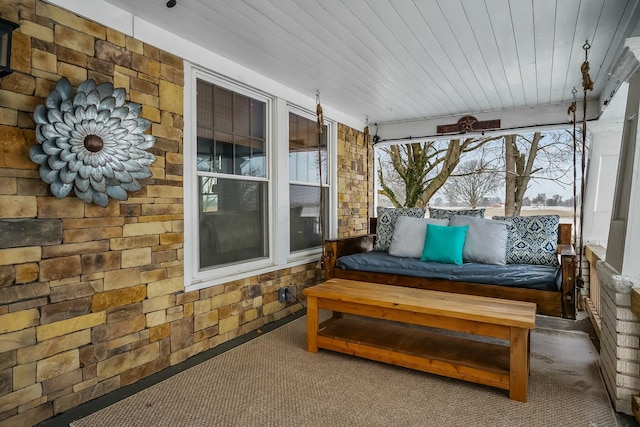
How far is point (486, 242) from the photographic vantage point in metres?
3.59

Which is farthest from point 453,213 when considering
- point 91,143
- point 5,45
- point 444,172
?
point 5,45

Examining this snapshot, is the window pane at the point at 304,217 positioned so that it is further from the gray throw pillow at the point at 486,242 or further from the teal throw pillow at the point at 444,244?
the gray throw pillow at the point at 486,242

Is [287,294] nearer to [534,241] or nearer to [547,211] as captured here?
[534,241]

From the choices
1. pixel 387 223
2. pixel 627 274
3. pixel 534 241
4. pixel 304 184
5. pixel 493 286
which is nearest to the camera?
pixel 627 274

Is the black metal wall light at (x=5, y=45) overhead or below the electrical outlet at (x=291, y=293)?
overhead

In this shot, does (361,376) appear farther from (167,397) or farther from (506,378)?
(167,397)

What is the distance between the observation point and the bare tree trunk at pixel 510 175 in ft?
20.7

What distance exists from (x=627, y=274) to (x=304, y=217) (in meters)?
2.82

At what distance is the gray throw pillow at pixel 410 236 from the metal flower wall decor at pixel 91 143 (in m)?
2.57

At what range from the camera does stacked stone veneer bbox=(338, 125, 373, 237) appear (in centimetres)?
483

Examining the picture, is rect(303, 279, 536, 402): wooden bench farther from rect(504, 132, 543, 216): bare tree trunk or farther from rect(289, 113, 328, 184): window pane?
rect(504, 132, 543, 216): bare tree trunk

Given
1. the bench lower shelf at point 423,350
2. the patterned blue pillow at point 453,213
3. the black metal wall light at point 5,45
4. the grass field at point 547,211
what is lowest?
the bench lower shelf at point 423,350

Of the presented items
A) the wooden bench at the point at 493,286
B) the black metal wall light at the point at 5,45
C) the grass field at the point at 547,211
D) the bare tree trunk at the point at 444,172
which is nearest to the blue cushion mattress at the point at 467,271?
the wooden bench at the point at 493,286

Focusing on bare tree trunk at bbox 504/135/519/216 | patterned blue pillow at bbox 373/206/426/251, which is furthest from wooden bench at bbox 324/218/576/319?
bare tree trunk at bbox 504/135/519/216
